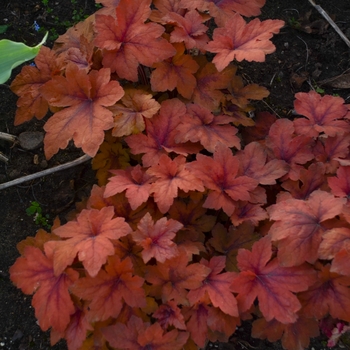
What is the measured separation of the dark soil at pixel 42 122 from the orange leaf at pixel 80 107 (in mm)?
563

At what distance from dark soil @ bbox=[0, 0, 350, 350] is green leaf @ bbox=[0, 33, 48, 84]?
0.84 m

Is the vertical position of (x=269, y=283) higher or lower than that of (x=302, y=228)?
lower

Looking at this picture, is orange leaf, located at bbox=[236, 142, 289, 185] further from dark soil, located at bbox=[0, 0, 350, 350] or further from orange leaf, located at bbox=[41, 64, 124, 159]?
dark soil, located at bbox=[0, 0, 350, 350]

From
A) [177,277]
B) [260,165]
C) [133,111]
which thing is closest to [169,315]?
[177,277]

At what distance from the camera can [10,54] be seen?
1.43 m

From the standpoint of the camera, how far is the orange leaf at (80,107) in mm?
1628

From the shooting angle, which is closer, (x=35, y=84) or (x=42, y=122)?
(x=35, y=84)

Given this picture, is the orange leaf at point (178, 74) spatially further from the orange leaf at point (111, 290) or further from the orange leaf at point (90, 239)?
the orange leaf at point (111, 290)

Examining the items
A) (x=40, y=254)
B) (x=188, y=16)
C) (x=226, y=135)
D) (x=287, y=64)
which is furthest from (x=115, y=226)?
(x=287, y=64)

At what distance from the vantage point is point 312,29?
8.46 ft

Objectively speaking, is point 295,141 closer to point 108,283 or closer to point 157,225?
point 157,225

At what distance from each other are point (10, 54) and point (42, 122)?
0.96m

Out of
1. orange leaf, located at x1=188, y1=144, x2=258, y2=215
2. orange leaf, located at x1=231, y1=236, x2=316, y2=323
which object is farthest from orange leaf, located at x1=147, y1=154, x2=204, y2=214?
orange leaf, located at x1=231, y1=236, x2=316, y2=323

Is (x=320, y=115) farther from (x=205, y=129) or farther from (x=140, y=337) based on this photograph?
(x=140, y=337)
